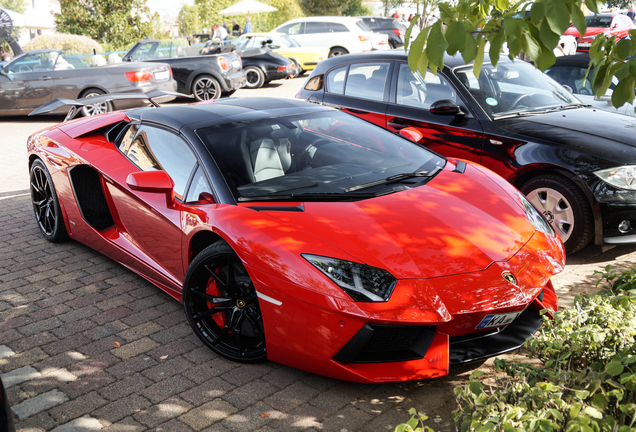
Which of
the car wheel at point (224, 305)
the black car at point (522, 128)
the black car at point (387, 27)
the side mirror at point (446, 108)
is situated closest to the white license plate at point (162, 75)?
the black car at point (522, 128)

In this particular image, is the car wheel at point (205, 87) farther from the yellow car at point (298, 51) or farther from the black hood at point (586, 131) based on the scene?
the black hood at point (586, 131)

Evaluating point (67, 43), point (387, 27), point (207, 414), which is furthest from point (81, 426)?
point (387, 27)

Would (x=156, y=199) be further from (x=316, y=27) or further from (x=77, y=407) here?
(x=316, y=27)

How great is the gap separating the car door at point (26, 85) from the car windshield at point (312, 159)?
9773 millimetres

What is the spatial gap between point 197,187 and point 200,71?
10.9 m

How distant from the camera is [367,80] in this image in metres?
6.48

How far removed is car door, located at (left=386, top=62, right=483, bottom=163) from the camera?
5.41 m

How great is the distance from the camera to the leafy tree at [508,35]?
2051mm

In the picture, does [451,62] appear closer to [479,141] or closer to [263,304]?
[479,141]

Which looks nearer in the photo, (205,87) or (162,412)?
(162,412)

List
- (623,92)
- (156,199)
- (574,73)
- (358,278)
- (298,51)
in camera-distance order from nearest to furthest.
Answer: (623,92) → (358,278) → (156,199) → (574,73) → (298,51)

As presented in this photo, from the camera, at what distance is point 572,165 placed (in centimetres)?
465

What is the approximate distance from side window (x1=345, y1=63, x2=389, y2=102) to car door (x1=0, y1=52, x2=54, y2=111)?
26.6ft

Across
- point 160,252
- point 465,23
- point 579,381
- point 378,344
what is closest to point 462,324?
point 378,344
